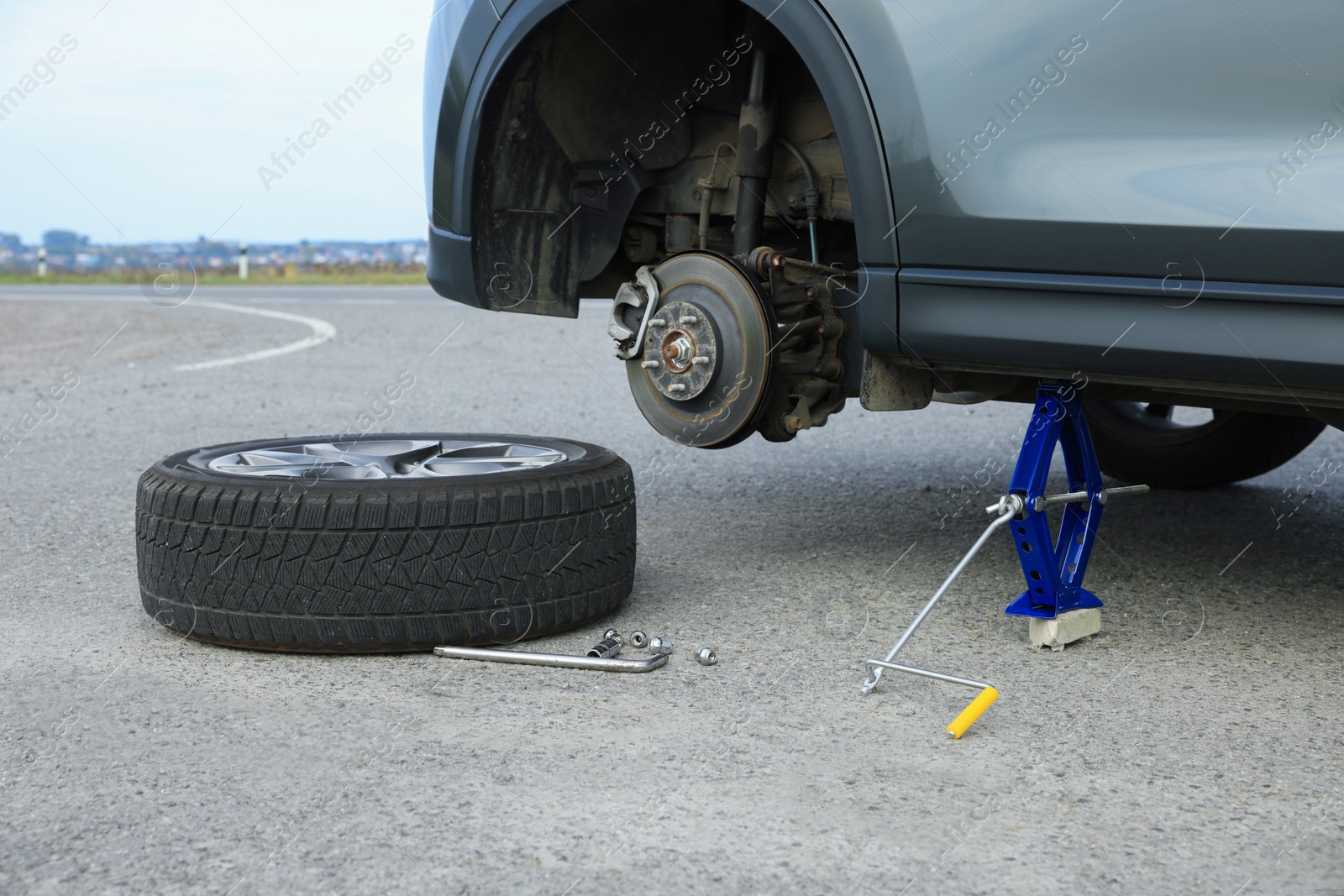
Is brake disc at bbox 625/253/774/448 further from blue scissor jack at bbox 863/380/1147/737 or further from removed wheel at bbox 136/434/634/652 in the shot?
blue scissor jack at bbox 863/380/1147/737

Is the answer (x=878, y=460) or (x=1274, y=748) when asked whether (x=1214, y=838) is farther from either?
(x=878, y=460)

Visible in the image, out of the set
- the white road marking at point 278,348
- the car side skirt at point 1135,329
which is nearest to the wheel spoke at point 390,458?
the car side skirt at point 1135,329

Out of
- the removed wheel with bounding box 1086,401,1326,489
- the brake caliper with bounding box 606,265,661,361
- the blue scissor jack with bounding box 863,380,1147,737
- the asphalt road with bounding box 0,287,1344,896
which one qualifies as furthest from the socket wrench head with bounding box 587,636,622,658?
the removed wheel with bounding box 1086,401,1326,489

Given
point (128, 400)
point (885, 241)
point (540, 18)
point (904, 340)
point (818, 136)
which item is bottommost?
point (128, 400)

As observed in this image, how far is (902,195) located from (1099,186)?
32 centimetres

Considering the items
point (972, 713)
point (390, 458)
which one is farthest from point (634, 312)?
point (972, 713)

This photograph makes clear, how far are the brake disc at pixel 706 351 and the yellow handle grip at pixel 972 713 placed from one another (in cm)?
76

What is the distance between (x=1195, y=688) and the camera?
1919 millimetres

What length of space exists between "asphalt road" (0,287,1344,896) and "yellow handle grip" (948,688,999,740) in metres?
0.02

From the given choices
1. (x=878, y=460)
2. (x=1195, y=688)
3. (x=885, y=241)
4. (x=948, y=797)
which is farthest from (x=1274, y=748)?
(x=878, y=460)

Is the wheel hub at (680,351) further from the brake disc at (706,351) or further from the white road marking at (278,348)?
the white road marking at (278,348)

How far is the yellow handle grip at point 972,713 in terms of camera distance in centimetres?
171

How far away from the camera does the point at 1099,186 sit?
1.83 metres

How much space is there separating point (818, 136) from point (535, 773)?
1478 mm
